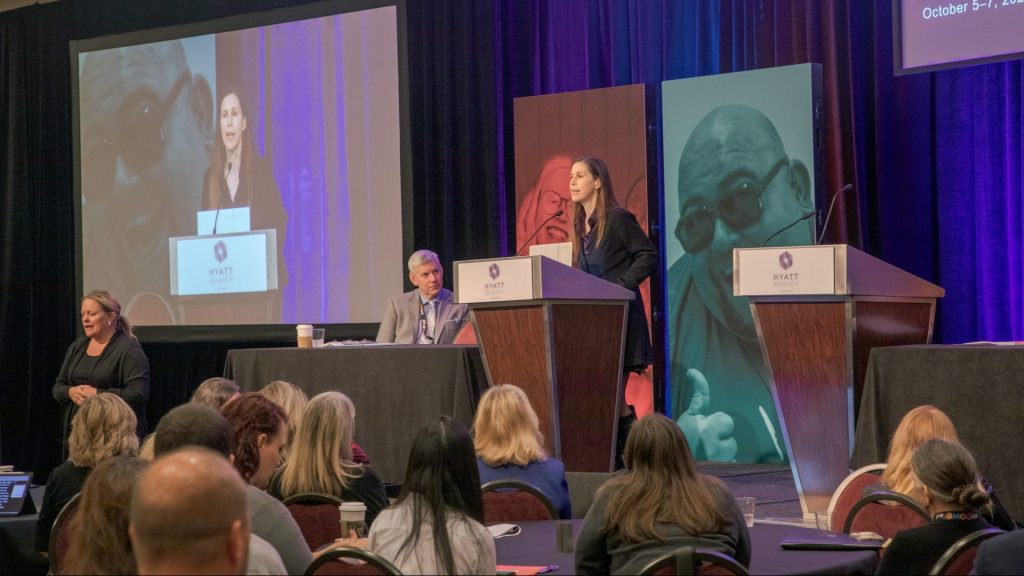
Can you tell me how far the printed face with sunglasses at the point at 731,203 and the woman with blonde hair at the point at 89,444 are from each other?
3.97m

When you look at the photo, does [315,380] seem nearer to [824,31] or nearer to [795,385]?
[795,385]

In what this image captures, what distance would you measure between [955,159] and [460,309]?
2.89m

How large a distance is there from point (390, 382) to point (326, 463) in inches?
89.3

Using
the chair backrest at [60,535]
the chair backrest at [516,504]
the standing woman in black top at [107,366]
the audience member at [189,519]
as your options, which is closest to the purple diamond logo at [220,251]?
the standing woman in black top at [107,366]

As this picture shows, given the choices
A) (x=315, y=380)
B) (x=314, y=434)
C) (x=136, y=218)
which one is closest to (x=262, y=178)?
(x=136, y=218)

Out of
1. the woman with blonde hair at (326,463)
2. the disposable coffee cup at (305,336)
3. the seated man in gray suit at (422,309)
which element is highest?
the seated man in gray suit at (422,309)

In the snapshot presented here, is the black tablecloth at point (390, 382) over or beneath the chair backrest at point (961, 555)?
over

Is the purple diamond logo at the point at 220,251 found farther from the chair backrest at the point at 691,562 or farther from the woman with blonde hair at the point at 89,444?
the chair backrest at the point at 691,562

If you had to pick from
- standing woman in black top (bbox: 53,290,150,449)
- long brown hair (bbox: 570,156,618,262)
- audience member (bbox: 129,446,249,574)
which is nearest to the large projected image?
standing woman in black top (bbox: 53,290,150,449)

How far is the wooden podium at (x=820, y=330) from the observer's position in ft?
15.5

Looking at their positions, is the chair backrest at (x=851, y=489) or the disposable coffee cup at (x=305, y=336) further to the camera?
the disposable coffee cup at (x=305, y=336)

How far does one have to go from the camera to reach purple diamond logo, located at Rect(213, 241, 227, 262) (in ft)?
30.5

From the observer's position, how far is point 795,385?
194 inches

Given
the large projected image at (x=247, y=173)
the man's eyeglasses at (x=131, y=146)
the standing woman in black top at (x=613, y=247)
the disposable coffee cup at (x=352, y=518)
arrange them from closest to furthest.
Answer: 1. the disposable coffee cup at (x=352, y=518)
2. the standing woman in black top at (x=613, y=247)
3. the large projected image at (x=247, y=173)
4. the man's eyeglasses at (x=131, y=146)
